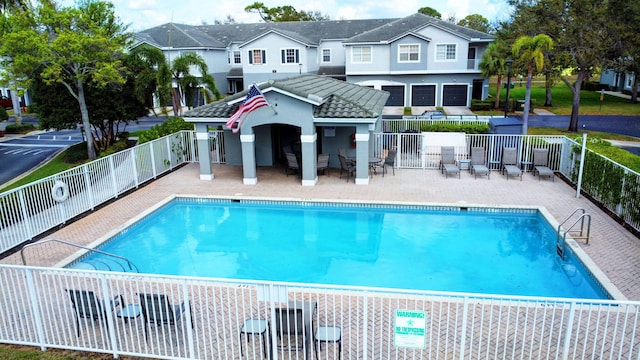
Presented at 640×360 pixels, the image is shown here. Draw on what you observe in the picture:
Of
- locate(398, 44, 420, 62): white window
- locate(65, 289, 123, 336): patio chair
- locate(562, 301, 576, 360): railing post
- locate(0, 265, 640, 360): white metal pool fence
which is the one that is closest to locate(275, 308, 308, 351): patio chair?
locate(0, 265, 640, 360): white metal pool fence

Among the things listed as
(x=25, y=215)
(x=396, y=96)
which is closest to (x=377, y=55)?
(x=396, y=96)

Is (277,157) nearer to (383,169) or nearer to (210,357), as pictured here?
(383,169)

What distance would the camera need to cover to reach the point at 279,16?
253ft

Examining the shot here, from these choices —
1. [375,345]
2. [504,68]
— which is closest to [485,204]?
[375,345]

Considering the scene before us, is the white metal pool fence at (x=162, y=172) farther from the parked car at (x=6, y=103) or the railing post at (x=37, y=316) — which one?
the parked car at (x=6, y=103)

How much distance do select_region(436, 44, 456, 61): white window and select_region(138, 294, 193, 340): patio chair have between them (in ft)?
119

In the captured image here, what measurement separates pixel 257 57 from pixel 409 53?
46.2 feet

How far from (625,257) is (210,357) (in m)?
9.95

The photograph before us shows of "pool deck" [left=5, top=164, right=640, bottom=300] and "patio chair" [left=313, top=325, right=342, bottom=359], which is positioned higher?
"patio chair" [left=313, top=325, right=342, bottom=359]

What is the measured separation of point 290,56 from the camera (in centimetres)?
4384

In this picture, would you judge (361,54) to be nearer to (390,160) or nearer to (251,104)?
(390,160)

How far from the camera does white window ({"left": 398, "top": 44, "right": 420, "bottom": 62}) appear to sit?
39906mm

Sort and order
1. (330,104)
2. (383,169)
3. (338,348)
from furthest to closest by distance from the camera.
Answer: (383,169), (330,104), (338,348)

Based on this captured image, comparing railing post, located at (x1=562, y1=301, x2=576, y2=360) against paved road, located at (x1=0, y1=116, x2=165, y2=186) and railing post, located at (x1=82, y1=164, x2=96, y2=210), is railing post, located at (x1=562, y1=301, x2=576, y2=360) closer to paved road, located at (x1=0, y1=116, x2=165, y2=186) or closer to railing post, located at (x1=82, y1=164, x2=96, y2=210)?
railing post, located at (x1=82, y1=164, x2=96, y2=210)
